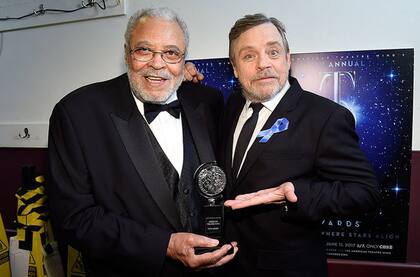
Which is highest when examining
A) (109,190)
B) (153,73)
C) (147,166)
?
(153,73)

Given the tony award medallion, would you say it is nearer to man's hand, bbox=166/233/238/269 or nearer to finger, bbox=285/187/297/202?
man's hand, bbox=166/233/238/269

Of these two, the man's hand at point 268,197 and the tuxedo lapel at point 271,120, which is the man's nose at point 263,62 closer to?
the tuxedo lapel at point 271,120

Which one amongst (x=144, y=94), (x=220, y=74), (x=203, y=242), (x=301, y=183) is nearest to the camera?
(x=203, y=242)

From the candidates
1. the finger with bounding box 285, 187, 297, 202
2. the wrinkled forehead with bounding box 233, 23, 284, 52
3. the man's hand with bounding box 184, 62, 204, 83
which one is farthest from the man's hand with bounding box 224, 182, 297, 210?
the man's hand with bounding box 184, 62, 204, 83

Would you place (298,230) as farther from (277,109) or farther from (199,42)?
(199,42)

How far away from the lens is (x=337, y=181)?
135 centimetres

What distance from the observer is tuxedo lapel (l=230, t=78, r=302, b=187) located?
55.6 inches

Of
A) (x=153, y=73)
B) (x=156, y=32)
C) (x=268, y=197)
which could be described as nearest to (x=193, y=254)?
(x=268, y=197)

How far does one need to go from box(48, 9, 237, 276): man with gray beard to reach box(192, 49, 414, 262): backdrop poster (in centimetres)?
94

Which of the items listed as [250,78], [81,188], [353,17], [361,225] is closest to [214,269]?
[81,188]

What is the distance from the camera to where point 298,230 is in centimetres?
141

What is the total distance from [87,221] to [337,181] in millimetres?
1005

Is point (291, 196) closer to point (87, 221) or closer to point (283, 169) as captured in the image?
point (283, 169)

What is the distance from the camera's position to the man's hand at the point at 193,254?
121 centimetres
